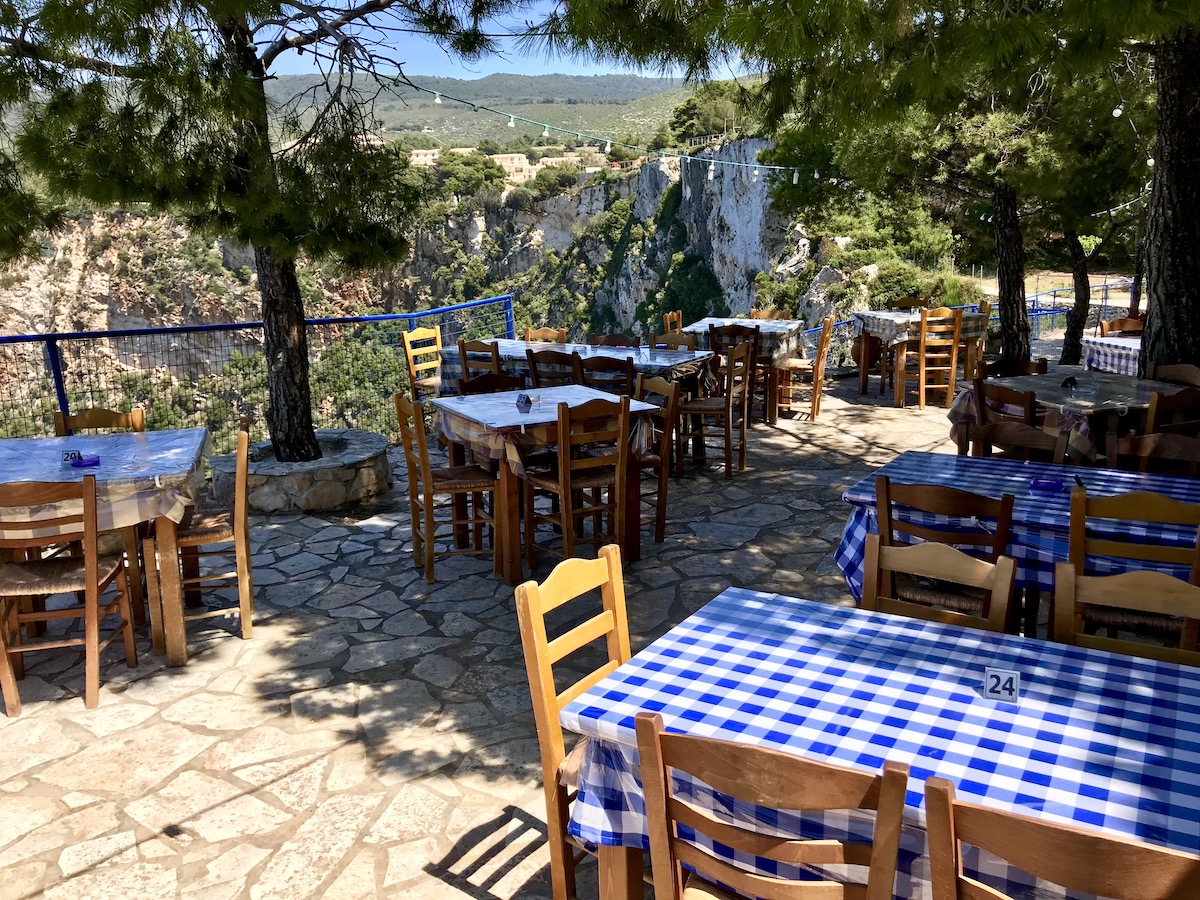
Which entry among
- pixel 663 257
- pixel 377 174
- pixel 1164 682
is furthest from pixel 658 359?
pixel 663 257

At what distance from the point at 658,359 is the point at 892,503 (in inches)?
168

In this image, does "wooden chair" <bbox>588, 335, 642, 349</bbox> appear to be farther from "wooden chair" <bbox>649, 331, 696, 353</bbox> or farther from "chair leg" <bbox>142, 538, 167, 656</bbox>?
"chair leg" <bbox>142, 538, 167, 656</bbox>

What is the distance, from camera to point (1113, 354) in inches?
341

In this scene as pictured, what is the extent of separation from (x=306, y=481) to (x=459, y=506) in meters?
1.57

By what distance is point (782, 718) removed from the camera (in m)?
1.98

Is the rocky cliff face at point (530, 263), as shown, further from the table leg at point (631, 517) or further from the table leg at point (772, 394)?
the table leg at point (631, 517)

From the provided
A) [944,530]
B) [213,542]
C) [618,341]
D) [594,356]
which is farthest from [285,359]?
[944,530]

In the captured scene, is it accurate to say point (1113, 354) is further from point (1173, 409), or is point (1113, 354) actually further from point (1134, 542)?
point (1134, 542)

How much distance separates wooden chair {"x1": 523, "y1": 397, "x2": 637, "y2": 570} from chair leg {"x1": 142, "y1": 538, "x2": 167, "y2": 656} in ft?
6.05

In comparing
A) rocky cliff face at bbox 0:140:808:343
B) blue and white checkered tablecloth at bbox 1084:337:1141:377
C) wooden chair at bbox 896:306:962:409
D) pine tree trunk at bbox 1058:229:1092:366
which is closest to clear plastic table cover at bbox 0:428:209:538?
wooden chair at bbox 896:306:962:409

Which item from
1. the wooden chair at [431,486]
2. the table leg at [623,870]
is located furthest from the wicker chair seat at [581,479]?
the table leg at [623,870]

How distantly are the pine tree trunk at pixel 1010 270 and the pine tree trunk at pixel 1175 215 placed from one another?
384cm

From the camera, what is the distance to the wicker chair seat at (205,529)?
4.45 m

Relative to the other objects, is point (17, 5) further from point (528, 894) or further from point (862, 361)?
point (862, 361)
